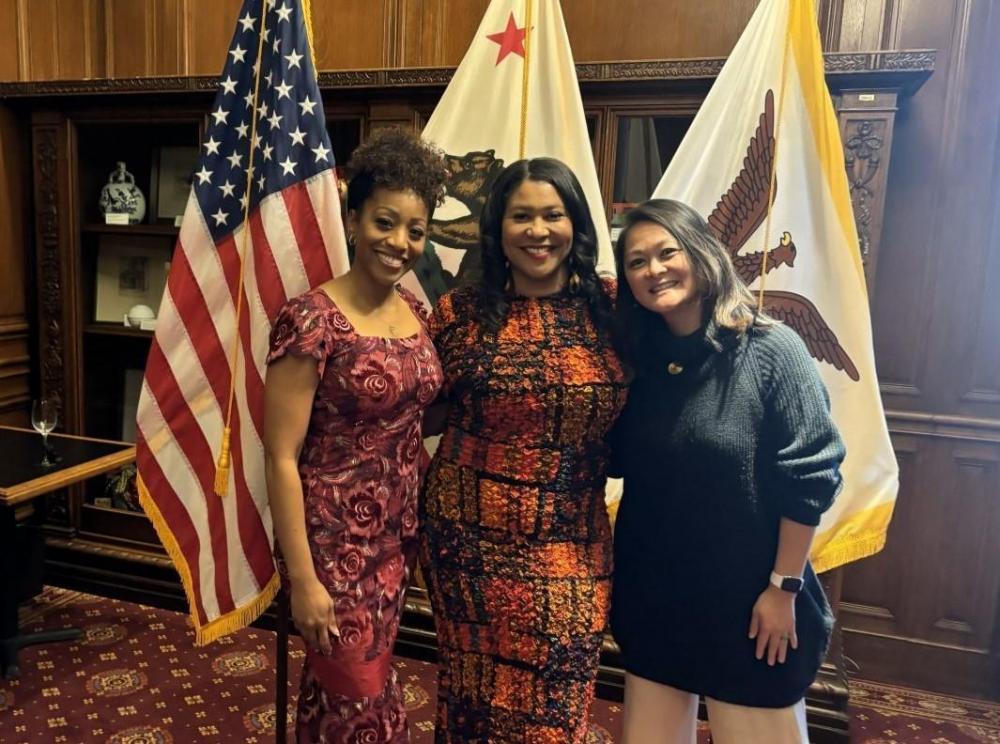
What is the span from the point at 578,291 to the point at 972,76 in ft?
5.89

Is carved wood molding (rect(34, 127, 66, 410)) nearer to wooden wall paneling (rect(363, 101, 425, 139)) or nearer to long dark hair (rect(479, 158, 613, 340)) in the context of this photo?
wooden wall paneling (rect(363, 101, 425, 139))

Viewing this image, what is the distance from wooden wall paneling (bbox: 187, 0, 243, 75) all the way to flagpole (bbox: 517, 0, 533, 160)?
4.93ft

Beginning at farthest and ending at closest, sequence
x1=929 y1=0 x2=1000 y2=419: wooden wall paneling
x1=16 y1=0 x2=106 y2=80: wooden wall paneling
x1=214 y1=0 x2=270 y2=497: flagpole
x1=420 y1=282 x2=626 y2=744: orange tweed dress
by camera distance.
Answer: x1=16 y1=0 x2=106 y2=80: wooden wall paneling → x1=929 y1=0 x2=1000 y2=419: wooden wall paneling → x1=214 y1=0 x2=270 y2=497: flagpole → x1=420 y1=282 x2=626 y2=744: orange tweed dress

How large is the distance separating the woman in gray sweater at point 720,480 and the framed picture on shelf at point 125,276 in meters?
2.49

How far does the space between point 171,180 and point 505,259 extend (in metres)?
2.30

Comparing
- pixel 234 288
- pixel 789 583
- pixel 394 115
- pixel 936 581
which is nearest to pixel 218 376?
pixel 234 288

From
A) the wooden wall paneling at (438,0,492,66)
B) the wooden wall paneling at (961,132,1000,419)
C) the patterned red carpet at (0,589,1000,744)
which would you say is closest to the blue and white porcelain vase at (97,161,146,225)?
the wooden wall paneling at (438,0,492,66)

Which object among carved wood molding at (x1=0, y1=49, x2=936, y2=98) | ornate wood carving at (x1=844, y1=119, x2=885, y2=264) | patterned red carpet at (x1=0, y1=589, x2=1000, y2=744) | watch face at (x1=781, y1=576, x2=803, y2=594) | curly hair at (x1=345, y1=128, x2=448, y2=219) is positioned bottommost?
patterned red carpet at (x1=0, y1=589, x2=1000, y2=744)

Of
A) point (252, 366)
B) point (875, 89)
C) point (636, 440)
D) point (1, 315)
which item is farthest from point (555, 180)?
point (1, 315)

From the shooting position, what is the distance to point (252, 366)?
1825mm

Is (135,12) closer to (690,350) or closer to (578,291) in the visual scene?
(578,291)

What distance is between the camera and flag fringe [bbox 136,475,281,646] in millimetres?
1816

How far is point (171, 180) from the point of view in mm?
3236

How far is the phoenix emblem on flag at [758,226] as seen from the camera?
6.83ft
